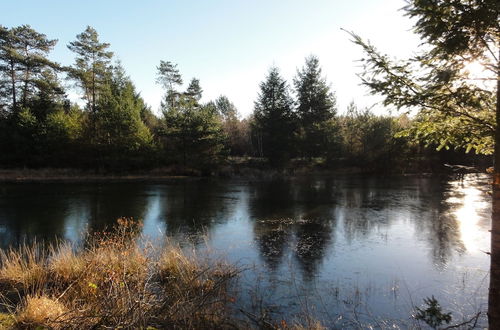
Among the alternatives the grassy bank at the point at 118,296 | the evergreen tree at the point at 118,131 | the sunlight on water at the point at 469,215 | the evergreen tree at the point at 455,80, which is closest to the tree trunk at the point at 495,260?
the evergreen tree at the point at 455,80

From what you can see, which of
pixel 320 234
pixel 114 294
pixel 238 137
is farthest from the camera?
pixel 238 137

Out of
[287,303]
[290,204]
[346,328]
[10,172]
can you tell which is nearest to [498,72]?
[346,328]

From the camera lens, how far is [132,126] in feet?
139

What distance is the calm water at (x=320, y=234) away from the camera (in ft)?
26.6

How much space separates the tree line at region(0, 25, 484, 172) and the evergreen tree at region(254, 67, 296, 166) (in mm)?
138

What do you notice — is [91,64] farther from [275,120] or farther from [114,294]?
[114,294]

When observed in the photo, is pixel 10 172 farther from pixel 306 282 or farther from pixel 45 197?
pixel 306 282

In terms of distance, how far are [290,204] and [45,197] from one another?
16812 mm

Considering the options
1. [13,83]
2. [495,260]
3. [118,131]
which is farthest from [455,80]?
[13,83]

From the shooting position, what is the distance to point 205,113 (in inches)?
1730

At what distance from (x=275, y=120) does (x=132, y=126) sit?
61.6 ft

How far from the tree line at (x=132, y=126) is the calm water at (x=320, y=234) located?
15.1 metres

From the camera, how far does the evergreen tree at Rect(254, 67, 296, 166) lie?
157ft

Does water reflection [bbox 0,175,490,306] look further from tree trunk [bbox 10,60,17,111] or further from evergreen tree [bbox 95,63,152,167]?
tree trunk [bbox 10,60,17,111]
